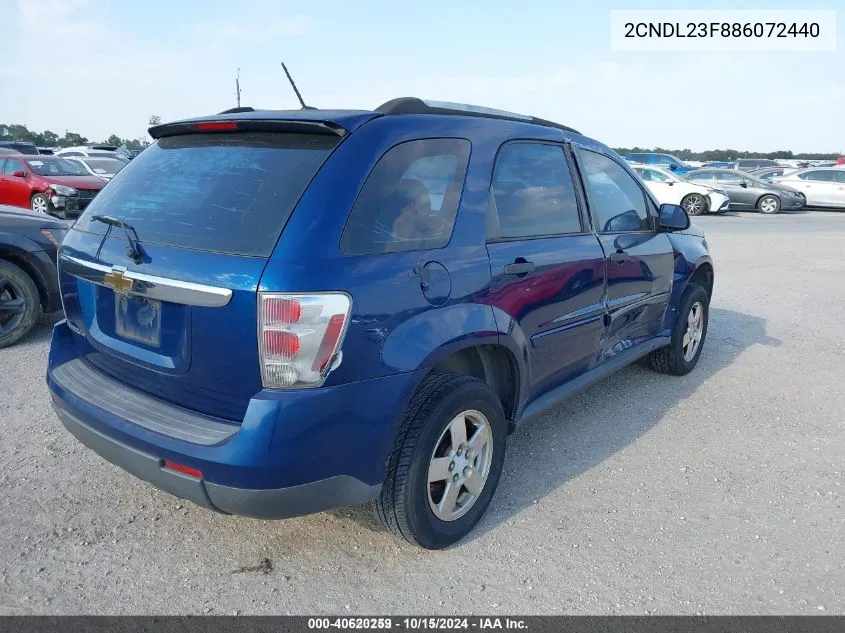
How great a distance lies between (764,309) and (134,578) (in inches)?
284

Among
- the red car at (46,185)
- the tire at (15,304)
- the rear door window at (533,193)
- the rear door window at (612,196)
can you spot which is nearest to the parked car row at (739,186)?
the red car at (46,185)

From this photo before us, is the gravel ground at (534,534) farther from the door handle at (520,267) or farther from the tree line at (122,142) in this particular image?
the tree line at (122,142)

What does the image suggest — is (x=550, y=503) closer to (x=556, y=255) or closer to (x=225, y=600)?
(x=556, y=255)

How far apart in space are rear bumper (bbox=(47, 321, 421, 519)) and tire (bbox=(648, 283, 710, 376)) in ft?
10.0

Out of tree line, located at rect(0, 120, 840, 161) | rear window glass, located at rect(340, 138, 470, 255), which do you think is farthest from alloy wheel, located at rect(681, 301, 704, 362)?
tree line, located at rect(0, 120, 840, 161)

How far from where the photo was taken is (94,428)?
8.75ft

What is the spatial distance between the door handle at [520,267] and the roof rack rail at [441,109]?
0.73 meters

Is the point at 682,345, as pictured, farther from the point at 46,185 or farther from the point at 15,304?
the point at 46,185

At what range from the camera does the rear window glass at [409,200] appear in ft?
8.16

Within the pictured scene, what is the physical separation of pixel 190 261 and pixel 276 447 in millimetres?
733

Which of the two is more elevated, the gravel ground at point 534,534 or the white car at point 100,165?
the white car at point 100,165

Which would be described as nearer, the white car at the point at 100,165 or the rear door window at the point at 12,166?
the rear door window at the point at 12,166

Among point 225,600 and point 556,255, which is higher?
point 556,255

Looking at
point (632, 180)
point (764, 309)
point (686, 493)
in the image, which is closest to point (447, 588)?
point (686, 493)
